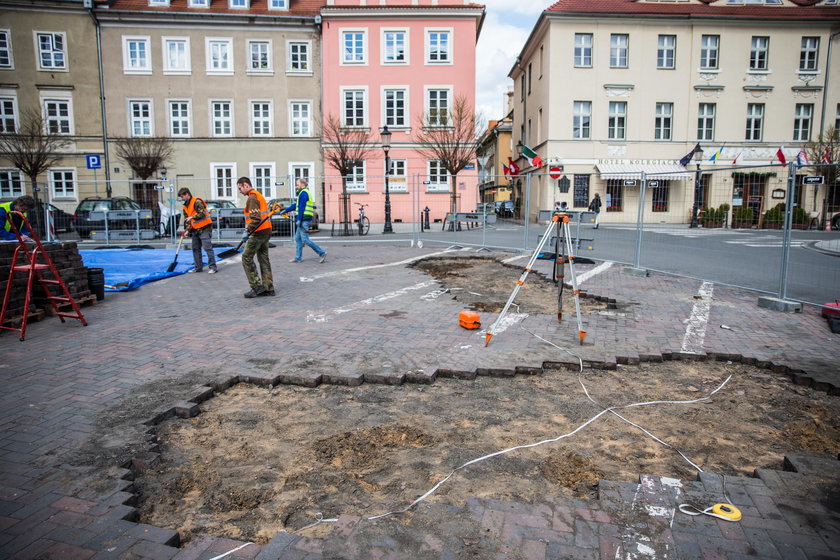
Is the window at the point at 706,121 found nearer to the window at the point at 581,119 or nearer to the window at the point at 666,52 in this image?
the window at the point at 666,52

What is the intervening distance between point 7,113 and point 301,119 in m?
17.7

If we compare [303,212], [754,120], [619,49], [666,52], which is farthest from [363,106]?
[754,120]

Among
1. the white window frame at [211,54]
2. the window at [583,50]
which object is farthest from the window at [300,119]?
the window at [583,50]

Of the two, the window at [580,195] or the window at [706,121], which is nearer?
the window at [580,195]

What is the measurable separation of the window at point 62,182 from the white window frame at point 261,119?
36.6 feet

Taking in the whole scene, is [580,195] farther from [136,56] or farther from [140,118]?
[136,56]

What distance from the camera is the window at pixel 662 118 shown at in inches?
1303

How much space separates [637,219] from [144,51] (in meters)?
32.8

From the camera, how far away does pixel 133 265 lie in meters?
13.1

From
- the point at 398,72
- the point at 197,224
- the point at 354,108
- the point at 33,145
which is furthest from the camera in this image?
the point at 354,108

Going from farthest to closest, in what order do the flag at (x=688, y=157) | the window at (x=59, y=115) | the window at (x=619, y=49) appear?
the window at (x=619, y=49) → the window at (x=59, y=115) → the flag at (x=688, y=157)

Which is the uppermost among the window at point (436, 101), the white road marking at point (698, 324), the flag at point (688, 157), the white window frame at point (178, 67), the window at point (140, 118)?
the white window frame at point (178, 67)

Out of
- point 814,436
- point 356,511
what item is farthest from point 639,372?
point 356,511

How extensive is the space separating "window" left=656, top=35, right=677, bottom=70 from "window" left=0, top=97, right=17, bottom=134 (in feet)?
130
